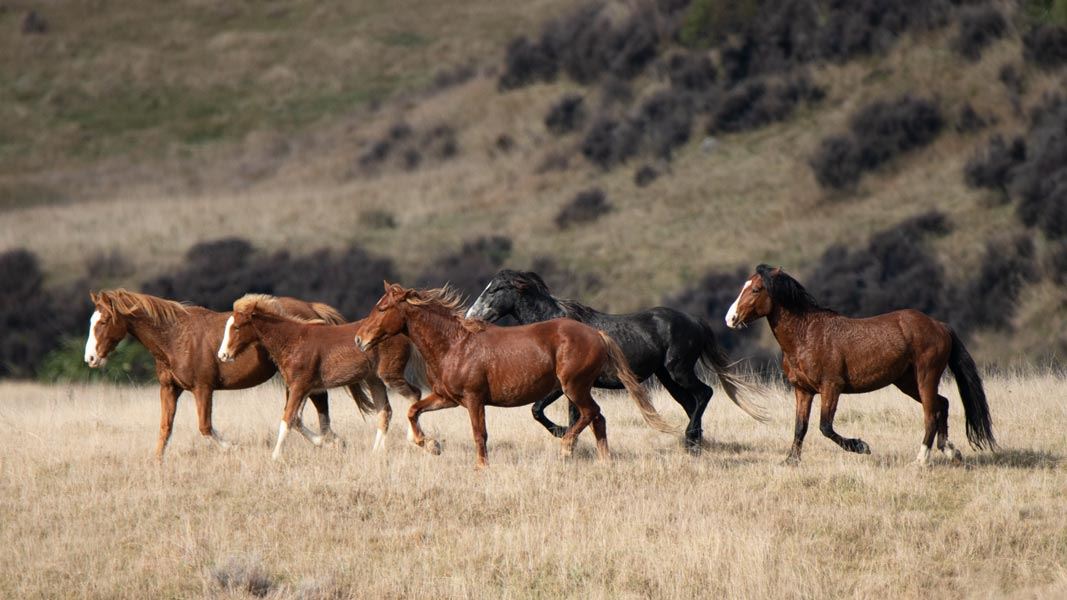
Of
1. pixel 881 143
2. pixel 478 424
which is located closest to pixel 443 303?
pixel 478 424

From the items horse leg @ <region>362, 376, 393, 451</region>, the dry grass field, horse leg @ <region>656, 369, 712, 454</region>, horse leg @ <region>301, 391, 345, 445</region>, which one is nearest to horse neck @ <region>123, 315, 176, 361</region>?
the dry grass field

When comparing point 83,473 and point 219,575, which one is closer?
point 219,575

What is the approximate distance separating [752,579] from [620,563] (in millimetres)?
1020

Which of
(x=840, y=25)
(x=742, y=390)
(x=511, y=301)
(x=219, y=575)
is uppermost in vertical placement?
(x=840, y=25)

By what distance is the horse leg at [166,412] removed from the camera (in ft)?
43.3

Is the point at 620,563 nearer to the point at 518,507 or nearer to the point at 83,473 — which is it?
the point at 518,507

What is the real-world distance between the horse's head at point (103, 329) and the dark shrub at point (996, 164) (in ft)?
91.7

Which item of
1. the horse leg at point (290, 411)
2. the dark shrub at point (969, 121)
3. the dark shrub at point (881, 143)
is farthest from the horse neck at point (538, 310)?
the dark shrub at point (969, 121)

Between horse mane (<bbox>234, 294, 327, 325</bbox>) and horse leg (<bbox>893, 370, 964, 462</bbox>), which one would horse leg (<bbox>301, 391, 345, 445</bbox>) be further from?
horse leg (<bbox>893, 370, 964, 462</bbox>)

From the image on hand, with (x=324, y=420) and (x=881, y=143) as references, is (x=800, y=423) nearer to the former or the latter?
(x=324, y=420)

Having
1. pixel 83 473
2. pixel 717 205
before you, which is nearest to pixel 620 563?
pixel 83 473

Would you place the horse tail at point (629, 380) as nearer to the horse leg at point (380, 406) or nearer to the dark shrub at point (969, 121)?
the horse leg at point (380, 406)

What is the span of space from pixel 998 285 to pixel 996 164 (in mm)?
4770

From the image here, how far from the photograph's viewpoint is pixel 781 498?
451 inches
